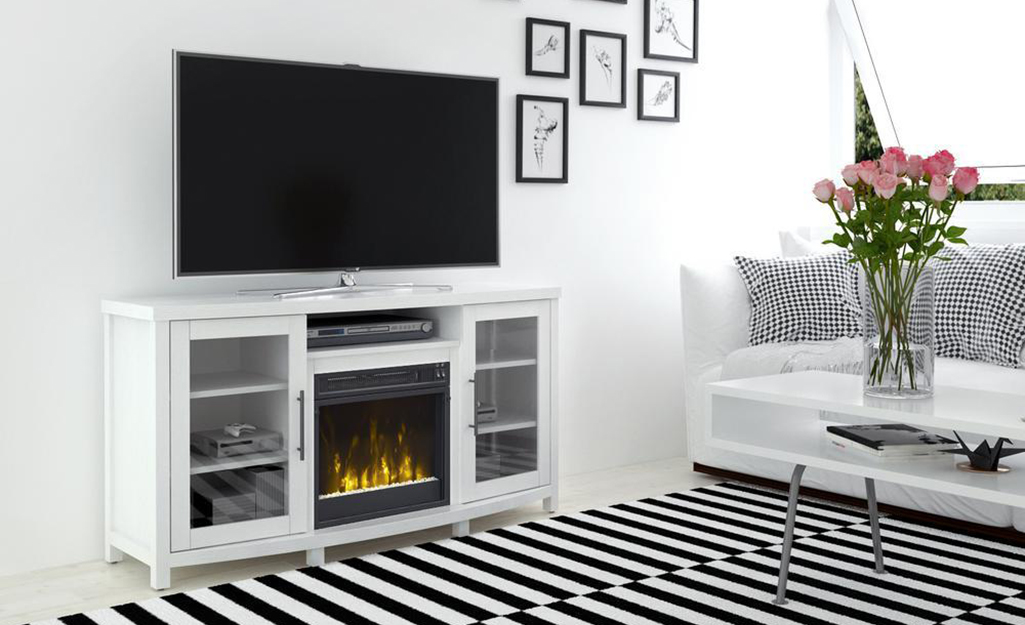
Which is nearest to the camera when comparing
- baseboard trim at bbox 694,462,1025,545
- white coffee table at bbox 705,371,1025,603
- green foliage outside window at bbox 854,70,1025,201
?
white coffee table at bbox 705,371,1025,603

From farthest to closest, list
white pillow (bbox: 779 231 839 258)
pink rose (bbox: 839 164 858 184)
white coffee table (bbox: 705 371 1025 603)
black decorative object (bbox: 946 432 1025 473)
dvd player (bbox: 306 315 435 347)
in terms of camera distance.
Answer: white pillow (bbox: 779 231 839 258), dvd player (bbox: 306 315 435 347), pink rose (bbox: 839 164 858 184), black decorative object (bbox: 946 432 1025 473), white coffee table (bbox: 705 371 1025 603)

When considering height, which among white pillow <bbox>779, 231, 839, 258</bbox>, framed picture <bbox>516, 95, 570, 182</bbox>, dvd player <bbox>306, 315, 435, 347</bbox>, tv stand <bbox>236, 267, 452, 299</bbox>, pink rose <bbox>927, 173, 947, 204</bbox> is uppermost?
framed picture <bbox>516, 95, 570, 182</bbox>

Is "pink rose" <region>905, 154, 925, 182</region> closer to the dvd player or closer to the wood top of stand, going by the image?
the wood top of stand

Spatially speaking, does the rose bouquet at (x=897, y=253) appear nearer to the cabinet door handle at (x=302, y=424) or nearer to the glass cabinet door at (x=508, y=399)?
the glass cabinet door at (x=508, y=399)

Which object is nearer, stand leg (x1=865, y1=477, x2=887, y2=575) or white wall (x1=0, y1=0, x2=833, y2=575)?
stand leg (x1=865, y1=477, x2=887, y2=575)

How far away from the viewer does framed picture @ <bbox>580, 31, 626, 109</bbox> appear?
4539 millimetres

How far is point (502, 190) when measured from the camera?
4348 mm

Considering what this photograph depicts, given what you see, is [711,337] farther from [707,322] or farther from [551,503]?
[551,503]

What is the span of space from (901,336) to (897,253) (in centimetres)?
21

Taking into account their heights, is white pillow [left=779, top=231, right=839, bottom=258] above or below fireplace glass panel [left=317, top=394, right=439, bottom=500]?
above

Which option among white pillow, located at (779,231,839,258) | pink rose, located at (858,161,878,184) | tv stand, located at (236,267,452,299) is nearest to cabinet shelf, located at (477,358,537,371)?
tv stand, located at (236,267,452,299)

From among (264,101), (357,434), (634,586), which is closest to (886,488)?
(634,586)

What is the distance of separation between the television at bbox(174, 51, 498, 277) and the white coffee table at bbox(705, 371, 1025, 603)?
1214 millimetres

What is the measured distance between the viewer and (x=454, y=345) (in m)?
3.67
